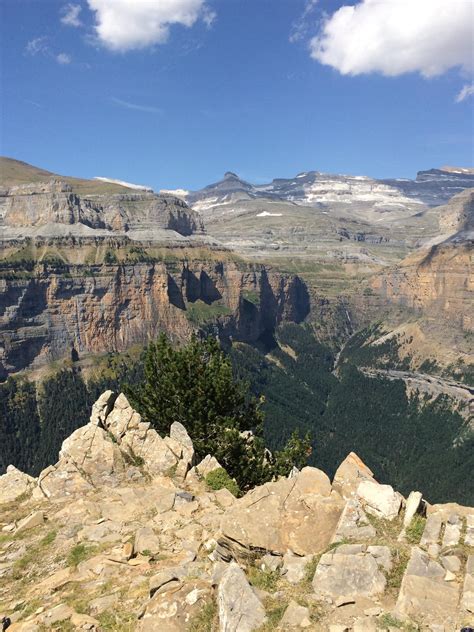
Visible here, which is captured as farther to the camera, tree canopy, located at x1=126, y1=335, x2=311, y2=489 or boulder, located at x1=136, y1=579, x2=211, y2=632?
tree canopy, located at x1=126, y1=335, x2=311, y2=489

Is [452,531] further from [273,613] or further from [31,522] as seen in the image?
[31,522]

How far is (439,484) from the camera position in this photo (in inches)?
7047

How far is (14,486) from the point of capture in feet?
97.6

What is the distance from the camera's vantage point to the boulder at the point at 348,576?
53.6 feet

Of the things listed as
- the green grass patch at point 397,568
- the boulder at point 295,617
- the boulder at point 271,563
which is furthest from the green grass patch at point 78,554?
the green grass patch at point 397,568

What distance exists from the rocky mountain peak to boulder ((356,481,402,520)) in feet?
0.18

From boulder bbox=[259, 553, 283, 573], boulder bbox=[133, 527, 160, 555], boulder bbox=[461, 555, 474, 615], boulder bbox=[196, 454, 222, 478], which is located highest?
boulder bbox=[461, 555, 474, 615]

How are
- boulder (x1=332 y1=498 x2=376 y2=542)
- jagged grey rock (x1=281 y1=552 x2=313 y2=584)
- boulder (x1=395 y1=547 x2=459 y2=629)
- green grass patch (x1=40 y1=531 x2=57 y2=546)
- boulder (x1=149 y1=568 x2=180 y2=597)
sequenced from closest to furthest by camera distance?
boulder (x1=395 y1=547 x2=459 y2=629) → boulder (x1=149 y1=568 x2=180 y2=597) → jagged grey rock (x1=281 y1=552 x2=313 y2=584) → boulder (x1=332 y1=498 x2=376 y2=542) → green grass patch (x1=40 y1=531 x2=57 y2=546)

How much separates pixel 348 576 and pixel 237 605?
14.1ft

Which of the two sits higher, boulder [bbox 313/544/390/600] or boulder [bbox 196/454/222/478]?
boulder [bbox 313/544/390/600]

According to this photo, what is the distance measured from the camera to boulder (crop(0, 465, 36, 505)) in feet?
95.6

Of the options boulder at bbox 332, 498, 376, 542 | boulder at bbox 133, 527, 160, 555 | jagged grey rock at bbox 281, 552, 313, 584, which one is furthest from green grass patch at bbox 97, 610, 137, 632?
boulder at bbox 332, 498, 376, 542

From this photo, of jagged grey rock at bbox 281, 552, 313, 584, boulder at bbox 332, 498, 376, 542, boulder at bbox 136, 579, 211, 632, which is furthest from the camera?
boulder at bbox 332, 498, 376, 542

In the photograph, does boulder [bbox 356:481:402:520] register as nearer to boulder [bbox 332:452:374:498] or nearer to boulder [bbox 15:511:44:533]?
boulder [bbox 332:452:374:498]
